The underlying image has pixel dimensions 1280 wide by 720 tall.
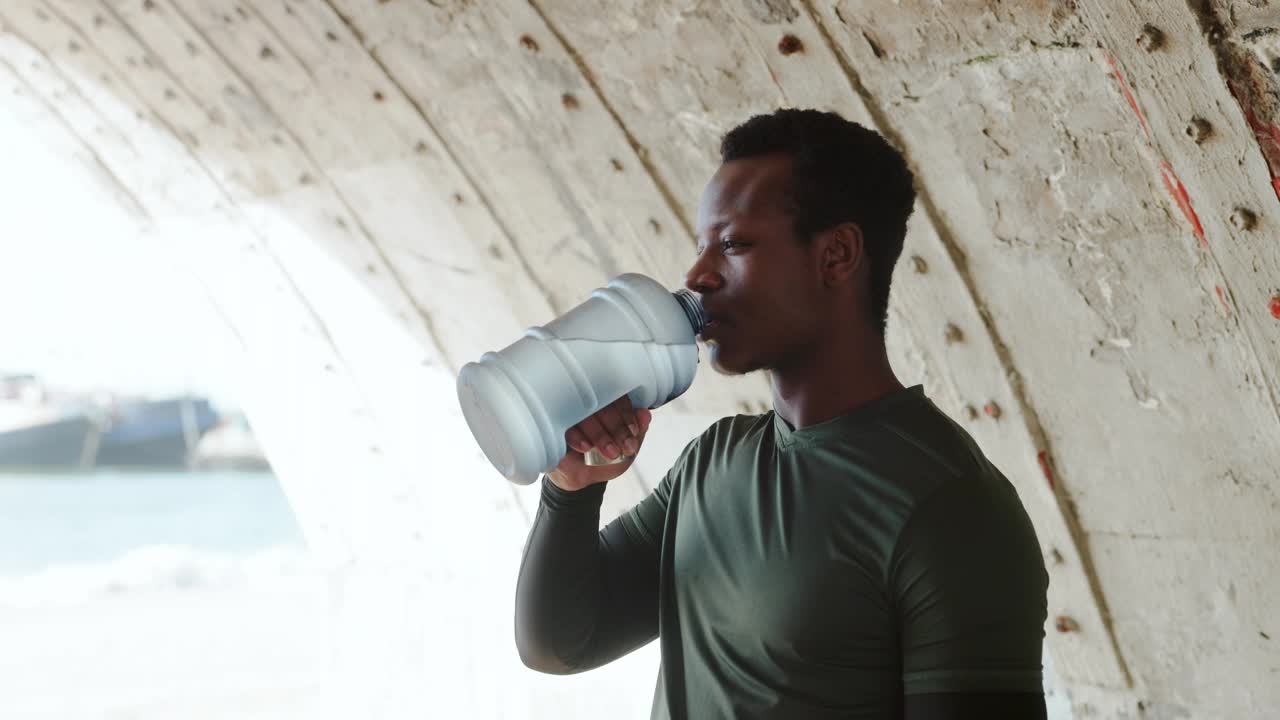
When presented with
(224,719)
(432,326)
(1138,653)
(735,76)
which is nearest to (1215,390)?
(1138,653)

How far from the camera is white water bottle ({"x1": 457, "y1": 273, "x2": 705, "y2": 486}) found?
48.7 inches

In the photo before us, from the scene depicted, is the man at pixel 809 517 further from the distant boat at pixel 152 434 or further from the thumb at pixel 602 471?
the distant boat at pixel 152 434

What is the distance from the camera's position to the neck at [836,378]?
1261mm

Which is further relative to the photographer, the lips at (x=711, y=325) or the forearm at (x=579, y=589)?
the forearm at (x=579, y=589)

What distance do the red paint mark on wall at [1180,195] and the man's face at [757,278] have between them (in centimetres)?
86

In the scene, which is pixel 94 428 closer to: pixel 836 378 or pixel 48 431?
pixel 48 431

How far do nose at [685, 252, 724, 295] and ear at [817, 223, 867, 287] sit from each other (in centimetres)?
11

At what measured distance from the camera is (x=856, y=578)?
1108mm

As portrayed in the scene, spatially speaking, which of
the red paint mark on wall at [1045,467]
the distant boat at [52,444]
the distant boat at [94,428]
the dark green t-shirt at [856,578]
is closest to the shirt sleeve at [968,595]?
Answer: the dark green t-shirt at [856,578]

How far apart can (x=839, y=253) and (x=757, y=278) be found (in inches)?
3.9

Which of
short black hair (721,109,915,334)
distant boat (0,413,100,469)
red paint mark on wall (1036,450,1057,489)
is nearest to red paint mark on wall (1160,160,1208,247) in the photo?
red paint mark on wall (1036,450,1057,489)

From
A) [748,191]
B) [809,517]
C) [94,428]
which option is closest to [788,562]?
[809,517]

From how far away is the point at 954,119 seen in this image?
6.72ft

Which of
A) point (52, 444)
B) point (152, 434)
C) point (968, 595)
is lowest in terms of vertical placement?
point (968, 595)
